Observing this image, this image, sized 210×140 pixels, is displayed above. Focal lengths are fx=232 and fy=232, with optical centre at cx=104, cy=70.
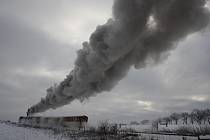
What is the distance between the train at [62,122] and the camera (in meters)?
57.2

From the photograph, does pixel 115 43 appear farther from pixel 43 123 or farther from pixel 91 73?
pixel 43 123

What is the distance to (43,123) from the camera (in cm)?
6625

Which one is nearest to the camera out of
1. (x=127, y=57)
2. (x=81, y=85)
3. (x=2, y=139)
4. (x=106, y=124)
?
(x=2, y=139)

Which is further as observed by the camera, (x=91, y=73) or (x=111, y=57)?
(x=91, y=73)

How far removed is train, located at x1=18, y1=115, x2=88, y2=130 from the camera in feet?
188

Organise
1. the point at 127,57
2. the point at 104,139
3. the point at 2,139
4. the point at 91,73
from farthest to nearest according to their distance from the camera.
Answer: the point at 91,73 → the point at 127,57 → the point at 104,139 → the point at 2,139

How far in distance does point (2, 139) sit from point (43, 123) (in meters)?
47.3

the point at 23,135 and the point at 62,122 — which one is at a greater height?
the point at 23,135

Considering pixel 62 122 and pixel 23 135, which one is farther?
pixel 62 122

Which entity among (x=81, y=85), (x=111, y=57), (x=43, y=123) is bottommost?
(x=43, y=123)

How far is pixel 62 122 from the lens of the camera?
202 feet

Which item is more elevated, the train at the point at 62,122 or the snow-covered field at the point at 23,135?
the snow-covered field at the point at 23,135

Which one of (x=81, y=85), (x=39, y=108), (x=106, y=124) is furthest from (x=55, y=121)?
(x=81, y=85)

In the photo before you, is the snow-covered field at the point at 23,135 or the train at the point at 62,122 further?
the train at the point at 62,122
